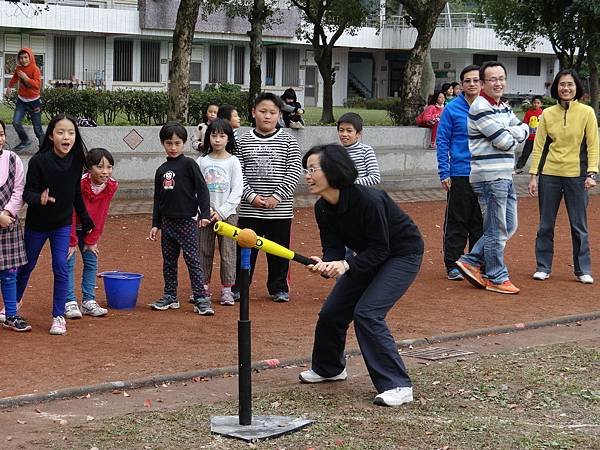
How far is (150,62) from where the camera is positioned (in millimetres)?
56938

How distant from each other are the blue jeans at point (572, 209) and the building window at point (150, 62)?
4623cm

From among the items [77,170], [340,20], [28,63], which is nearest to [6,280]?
[77,170]

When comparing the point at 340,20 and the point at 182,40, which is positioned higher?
the point at 340,20

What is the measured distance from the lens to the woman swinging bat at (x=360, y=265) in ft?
22.1

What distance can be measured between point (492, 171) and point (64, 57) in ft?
152

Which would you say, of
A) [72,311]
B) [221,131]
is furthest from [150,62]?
[72,311]

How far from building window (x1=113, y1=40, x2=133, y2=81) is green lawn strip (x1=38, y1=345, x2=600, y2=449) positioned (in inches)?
1955

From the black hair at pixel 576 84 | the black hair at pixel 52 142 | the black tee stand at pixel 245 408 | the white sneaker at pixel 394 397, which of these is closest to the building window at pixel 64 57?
the black hair at pixel 576 84

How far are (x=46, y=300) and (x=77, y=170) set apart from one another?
1787 millimetres

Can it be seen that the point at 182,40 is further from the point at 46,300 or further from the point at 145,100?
the point at 46,300

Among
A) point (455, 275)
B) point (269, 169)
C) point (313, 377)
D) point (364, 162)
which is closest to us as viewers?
point (313, 377)

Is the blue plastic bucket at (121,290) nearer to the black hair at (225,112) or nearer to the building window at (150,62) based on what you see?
the black hair at (225,112)

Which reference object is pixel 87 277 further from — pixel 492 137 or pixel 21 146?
pixel 21 146

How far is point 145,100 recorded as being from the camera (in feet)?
76.4
